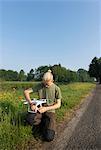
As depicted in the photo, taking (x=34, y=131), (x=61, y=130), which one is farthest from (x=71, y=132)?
(x=34, y=131)

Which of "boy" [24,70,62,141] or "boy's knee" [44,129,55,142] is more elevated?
"boy" [24,70,62,141]

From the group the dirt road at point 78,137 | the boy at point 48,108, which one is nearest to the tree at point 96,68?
the dirt road at point 78,137

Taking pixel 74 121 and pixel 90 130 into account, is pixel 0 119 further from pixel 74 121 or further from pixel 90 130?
pixel 74 121

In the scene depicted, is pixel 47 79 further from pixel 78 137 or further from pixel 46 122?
pixel 78 137

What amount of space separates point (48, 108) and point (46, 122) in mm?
340

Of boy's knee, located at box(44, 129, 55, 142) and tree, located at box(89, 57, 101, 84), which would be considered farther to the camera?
tree, located at box(89, 57, 101, 84)

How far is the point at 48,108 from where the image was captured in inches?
284

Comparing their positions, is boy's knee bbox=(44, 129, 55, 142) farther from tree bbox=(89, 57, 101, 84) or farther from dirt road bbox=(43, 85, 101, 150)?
tree bbox=(89, 57, 101, 84)

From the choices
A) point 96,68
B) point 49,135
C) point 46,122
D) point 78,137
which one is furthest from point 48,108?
point 96,68

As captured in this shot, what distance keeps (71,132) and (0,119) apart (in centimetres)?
215

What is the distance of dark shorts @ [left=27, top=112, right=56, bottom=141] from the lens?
7180 mm

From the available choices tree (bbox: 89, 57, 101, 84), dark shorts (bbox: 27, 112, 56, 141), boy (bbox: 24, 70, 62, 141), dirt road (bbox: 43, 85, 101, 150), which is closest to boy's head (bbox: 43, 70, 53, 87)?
boy (bbox: 24, 70, 62, 141)

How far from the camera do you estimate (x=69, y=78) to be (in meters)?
94.4

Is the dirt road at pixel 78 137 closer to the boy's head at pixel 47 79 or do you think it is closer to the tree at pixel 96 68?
the boy's head at pixel 47 79
